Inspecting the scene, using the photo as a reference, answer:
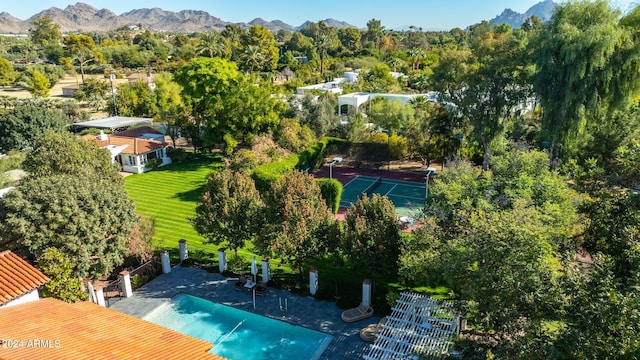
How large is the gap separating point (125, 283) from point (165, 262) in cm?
262

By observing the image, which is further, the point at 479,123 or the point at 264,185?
the point at 479,123

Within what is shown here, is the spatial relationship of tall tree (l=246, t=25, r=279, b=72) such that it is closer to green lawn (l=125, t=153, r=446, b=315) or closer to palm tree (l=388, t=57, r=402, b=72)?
palm tree (l=388, t=57, r=402, b=72)

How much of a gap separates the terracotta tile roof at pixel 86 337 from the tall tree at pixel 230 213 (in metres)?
8.12

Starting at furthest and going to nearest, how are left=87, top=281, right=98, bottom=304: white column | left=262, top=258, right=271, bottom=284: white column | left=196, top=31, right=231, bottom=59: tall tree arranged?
left=196, top=31, right=231, bottom=59: tall tree, left=262, top=258, right=271, bottom=284: white column, left=87, top=281, right=98, bottom=304: white column

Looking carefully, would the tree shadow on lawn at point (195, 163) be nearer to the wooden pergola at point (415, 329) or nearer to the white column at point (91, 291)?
the white column at point (91, 291)

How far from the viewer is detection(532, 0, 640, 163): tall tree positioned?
27.3 meters

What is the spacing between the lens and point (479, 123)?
3606cm

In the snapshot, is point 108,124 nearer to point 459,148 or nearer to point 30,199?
point 30,199

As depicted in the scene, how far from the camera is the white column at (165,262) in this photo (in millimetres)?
22828

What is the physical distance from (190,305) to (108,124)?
4020 cm

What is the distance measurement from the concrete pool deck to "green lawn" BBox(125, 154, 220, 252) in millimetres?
3372

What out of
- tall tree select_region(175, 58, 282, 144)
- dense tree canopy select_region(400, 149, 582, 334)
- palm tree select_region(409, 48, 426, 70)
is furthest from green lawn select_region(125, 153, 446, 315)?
palm tree select_region(409, 48, 426, 70)

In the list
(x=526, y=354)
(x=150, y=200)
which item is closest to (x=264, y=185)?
(x=150, y=200)

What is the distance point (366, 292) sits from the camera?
19359 millimetres
